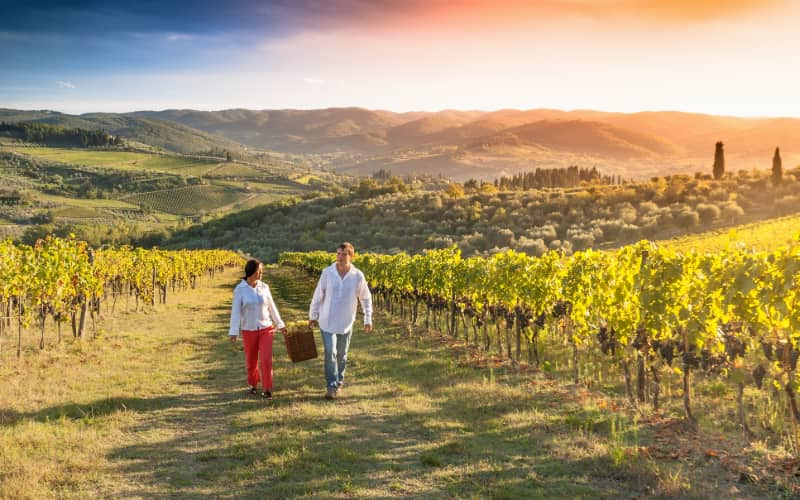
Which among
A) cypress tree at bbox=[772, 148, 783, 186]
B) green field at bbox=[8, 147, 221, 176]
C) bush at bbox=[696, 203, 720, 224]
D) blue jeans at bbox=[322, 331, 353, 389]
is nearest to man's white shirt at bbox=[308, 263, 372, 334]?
blue jeans at bbox=[322, 331, 353, 389]

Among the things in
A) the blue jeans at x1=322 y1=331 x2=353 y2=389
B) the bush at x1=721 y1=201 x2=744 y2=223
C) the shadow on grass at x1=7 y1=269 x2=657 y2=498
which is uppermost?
the bush at x1=721 y1=201 x2=744 y2=223

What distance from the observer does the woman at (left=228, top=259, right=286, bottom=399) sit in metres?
8.77

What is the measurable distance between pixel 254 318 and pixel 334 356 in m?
1.44

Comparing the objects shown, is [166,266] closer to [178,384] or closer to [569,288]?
[178,384]

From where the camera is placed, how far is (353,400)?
9.08 meters

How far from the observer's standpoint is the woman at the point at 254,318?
8766 millimetres

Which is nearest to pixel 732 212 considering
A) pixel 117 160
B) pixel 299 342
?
pixel 299 342

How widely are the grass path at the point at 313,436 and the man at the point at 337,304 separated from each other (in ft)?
2.71

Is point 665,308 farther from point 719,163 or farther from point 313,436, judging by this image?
point 719,163

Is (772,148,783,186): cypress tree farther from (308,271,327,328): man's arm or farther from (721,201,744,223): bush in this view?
(308,271,327,328): man's arm

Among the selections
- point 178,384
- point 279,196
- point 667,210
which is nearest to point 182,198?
point 279,196

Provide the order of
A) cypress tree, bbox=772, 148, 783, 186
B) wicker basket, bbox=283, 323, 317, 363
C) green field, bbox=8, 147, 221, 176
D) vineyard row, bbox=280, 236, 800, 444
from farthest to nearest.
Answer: green field, bbox=8, 147, 221, 176 → cypress tree, bbox=772, 148, 783, 186 → wicker basket, bbox=283, 323, 317, 363 → vineyard row, bbox=280, 236, 800, 444

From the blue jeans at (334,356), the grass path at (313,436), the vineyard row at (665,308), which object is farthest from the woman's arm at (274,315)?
the vineyard row at (665,308)

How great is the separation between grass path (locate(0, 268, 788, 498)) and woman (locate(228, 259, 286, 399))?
0.70 meters
